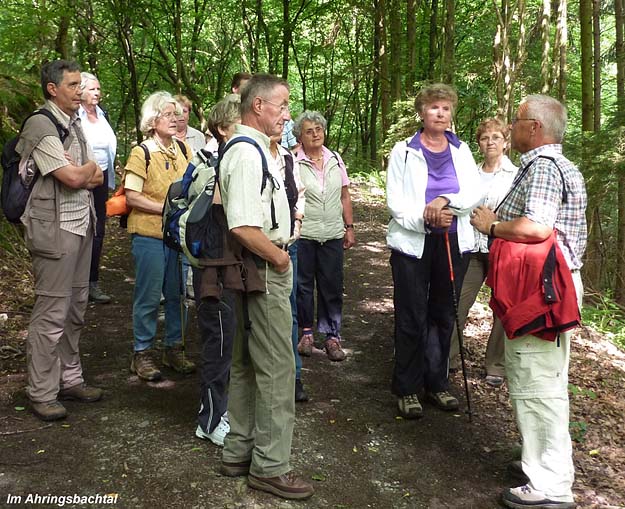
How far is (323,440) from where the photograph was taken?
13.5 ft

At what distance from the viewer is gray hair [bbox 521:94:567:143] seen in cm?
342

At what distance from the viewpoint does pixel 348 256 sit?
9.80 m

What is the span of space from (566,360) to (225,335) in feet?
6.44

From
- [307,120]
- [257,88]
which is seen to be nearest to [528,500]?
[257,88]

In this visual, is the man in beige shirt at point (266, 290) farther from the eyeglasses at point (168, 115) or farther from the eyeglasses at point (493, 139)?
the eyeglasses at point (493, 139)

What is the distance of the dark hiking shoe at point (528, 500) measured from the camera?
3342mm

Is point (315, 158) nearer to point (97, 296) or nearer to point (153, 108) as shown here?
point (153, 108)

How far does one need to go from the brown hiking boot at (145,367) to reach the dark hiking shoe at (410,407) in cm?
188

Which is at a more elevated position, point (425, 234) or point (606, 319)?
point (425, 234)

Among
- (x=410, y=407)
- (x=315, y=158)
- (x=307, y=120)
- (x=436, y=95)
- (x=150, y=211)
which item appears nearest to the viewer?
(x=436, y=95)

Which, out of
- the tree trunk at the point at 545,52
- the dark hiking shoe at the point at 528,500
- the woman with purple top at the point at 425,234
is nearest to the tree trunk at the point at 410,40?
the tree trunk at the point at 545,52

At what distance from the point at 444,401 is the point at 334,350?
1308mm

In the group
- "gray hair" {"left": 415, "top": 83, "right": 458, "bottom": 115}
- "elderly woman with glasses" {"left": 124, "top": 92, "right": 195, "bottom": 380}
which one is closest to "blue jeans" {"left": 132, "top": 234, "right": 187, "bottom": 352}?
"elderly woman with glasses" {"left": 124, "top": 92, "right": 195, "bottom": 380}

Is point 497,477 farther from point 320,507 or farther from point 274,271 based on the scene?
point 274,271
